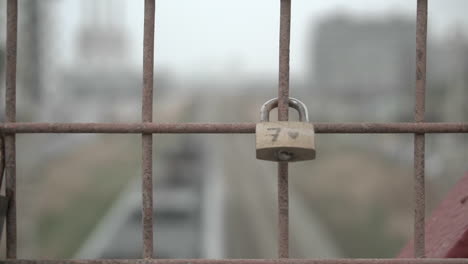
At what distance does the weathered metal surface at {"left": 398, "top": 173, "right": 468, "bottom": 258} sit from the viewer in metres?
1.63

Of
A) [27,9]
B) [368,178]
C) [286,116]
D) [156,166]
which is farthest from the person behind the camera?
[156,166]

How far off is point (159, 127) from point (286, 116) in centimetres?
25

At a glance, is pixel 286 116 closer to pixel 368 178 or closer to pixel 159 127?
pixel 159 127

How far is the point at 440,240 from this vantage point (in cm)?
176

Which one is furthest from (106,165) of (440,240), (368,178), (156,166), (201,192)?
(440,240)

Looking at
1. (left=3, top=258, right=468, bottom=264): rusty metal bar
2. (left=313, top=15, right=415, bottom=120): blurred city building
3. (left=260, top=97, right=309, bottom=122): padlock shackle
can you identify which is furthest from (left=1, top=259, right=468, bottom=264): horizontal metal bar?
(left=313, top=15, right=415, bottom=120): blurred city building

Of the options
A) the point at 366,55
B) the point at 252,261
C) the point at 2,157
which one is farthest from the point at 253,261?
the point at 366,55

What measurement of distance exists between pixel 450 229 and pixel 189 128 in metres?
0.70

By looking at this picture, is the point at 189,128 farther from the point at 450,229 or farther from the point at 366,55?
the point at 366,55

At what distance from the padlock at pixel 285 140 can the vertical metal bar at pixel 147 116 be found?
23 centimetres

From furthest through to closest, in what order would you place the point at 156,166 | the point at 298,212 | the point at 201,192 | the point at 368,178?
1. the point at 156,166
2. the point at 368,178
3. the point at 201,192
4. the point at 298,212

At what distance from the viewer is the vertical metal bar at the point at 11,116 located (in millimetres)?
1450

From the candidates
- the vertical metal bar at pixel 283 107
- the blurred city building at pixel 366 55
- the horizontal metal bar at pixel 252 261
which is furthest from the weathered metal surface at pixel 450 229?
the blurred city building at pixel 366 55

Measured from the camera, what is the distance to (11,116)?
1.48 metres
